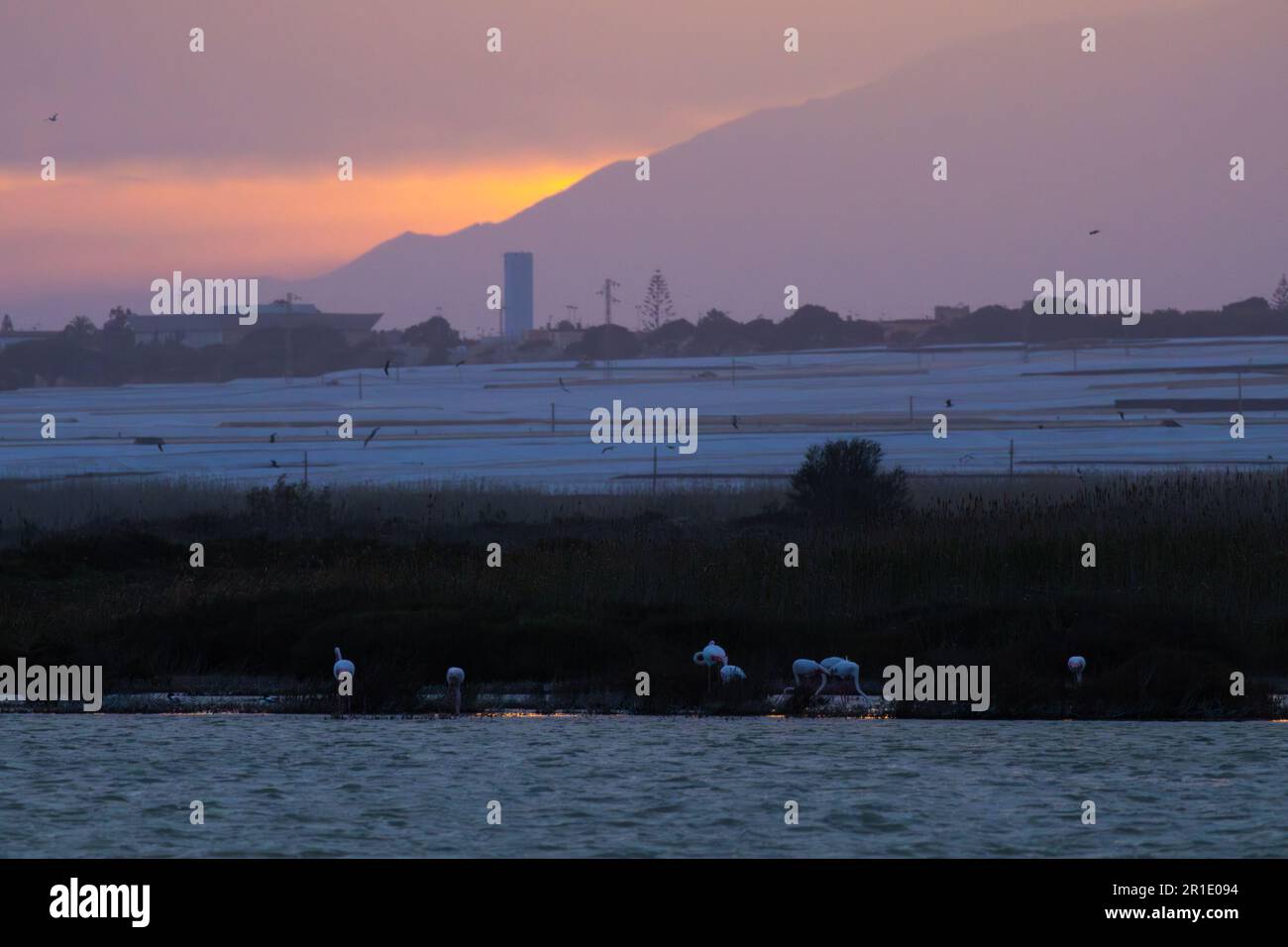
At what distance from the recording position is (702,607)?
25375mm

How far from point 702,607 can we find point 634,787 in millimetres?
8376

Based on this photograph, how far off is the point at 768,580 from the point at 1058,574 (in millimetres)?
3841

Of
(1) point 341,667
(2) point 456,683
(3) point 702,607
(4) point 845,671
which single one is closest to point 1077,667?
(4) point 845,671

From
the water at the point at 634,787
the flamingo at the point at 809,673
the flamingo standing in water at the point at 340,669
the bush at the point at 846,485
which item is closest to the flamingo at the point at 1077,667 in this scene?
the water at the point at 634,787

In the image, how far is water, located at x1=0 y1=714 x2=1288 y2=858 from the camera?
15305mm

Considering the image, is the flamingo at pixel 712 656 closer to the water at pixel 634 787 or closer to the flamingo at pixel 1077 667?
the water at pixel 634 787

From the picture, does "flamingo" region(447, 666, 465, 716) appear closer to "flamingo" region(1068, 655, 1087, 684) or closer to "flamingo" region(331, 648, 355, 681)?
"flamingo" region(331, 648, 355, 681)

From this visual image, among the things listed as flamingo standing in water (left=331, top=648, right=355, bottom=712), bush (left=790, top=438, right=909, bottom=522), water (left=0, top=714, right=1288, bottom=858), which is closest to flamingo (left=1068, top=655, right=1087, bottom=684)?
water (left=0, top=714, right=1288, bottom=858)

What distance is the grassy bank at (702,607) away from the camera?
2233 cm

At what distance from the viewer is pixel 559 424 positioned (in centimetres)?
10862

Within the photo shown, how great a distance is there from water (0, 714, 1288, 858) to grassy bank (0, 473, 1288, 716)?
174cm
